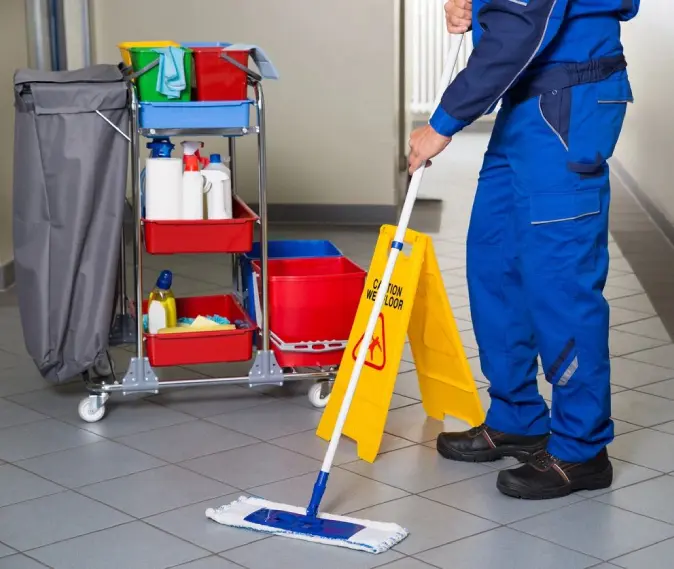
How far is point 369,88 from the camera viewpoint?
600 centimetres

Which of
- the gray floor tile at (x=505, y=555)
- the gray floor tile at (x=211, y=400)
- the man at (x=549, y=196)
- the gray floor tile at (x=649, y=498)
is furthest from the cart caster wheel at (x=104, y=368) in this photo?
the gray floor tile at (x=649, y=498)

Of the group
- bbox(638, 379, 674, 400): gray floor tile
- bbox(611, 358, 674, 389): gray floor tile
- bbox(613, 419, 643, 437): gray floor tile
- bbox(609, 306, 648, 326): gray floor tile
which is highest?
bbox(613, 419, 643, 437): gray floor tile

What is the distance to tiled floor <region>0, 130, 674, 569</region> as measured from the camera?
228cm

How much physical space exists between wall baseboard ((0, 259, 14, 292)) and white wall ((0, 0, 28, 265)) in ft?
0.07

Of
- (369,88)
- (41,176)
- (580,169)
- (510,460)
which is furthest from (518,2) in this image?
(369,88)

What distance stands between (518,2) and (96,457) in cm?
147

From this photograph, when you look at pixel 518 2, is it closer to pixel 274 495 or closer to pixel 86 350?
pixel 274 495

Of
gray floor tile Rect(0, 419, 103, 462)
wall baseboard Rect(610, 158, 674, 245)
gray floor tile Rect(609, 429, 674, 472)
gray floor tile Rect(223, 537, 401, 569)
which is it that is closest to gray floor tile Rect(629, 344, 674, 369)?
gray floor tile Rect(609, 429, 674, 472)

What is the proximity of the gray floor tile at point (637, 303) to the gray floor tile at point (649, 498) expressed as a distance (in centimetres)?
177

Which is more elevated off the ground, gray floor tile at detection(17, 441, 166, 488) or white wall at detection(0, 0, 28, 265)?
white wall at detection(0, 0, 28, 265)

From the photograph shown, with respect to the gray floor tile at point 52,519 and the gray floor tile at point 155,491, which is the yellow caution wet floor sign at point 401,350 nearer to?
the gray floor tile at point 155,491

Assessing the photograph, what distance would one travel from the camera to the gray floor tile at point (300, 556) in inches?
88.0

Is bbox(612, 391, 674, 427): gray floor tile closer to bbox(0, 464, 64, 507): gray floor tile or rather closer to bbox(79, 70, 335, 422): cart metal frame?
bbox(79, 70, 335, 422): cart metal frame

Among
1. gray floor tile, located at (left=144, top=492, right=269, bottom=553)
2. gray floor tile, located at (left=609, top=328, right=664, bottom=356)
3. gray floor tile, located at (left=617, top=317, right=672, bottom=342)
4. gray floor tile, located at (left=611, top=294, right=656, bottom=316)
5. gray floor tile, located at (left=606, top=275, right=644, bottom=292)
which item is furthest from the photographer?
gray floor tile, located at (left=606, top=275, right=644, bottom=292)
